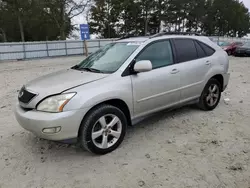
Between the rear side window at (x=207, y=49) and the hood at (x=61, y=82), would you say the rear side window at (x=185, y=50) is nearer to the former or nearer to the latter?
the rear side window at (x=207, y=49)

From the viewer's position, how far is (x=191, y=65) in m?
4.10

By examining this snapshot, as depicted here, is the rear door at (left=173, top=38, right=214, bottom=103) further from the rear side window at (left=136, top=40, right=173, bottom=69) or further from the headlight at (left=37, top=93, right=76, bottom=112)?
the headlight at (left=37, top=93, right=76, bottom=112)

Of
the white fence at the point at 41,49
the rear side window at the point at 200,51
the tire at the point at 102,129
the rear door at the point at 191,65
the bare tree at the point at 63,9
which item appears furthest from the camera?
the bare tree at the point at 63,9

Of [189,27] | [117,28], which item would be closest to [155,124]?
[117,28]

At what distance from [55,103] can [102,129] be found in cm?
72

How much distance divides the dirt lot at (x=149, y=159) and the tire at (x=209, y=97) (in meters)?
0.34

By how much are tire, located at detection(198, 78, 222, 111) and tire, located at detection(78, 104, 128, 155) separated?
1.96m

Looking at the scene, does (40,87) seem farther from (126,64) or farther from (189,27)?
(189,27)

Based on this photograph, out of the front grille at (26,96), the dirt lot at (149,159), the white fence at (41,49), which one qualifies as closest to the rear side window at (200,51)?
the dirt lot at (149,159)

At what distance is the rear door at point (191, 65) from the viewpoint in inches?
158

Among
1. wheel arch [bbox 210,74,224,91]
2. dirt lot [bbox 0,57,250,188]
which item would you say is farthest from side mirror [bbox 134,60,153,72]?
wheel arch [bbox 210,74,224,91]

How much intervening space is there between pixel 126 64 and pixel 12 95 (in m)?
4.49

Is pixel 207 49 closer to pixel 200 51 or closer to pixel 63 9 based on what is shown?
pixel 200 51

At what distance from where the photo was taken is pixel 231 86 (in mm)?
7051
